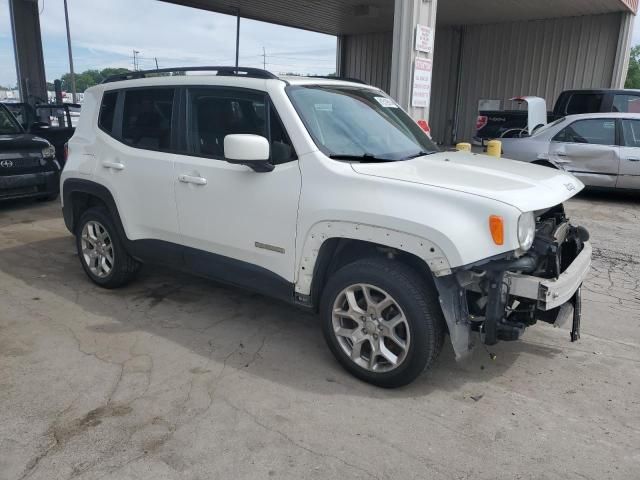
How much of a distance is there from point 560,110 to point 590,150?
2.74 meters

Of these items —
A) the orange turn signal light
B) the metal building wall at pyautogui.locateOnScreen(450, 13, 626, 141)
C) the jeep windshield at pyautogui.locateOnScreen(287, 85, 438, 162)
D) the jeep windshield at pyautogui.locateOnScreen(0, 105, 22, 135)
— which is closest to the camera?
the orange turn signal light

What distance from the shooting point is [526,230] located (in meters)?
3.01

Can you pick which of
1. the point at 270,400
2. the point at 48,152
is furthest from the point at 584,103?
the point at 270,400

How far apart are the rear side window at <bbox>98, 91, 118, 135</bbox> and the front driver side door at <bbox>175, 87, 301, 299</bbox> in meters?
0.97

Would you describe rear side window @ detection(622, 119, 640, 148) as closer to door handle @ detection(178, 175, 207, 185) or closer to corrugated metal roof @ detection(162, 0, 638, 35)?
corrugated metal roof @ detection(162, 0, 638, 35)

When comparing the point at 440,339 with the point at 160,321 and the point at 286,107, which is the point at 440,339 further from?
the point at 160,321

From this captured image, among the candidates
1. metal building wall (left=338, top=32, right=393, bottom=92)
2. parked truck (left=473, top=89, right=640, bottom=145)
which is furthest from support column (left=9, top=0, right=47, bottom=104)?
metal building wall (left=338, top=32, right=393, bottom=92)

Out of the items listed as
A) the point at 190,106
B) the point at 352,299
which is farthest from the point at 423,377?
the point at 190,106

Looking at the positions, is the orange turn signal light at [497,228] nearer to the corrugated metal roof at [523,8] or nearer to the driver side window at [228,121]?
the driver side window at [228,121]

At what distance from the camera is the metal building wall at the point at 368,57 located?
22.1 metres

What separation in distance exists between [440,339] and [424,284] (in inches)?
13.5

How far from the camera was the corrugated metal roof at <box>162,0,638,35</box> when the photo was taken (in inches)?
603

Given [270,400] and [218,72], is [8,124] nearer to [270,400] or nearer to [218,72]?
[218,72]

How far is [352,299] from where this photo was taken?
10.9 feet
